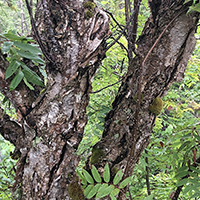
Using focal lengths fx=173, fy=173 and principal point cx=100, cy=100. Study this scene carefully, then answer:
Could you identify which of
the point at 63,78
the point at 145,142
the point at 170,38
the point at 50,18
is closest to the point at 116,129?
the point at 145,142

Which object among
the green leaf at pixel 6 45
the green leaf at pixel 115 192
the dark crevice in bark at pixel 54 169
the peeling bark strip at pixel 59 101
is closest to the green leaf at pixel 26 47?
the green leaf at pixel 6 45

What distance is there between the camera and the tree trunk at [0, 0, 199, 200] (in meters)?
0.96

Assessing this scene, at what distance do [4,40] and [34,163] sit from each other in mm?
656

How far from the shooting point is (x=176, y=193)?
3.85 feet

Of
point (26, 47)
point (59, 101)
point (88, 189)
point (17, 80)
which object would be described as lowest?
point (88, 189)

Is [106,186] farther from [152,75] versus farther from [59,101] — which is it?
[152,75]

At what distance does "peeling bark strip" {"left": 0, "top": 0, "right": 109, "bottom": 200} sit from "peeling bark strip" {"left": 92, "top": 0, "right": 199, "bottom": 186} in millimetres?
229

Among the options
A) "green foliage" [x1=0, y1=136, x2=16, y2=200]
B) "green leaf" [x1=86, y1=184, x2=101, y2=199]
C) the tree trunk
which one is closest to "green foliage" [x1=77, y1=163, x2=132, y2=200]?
"green leaf" [x1=86, y1=184, x2=101, y2=199]

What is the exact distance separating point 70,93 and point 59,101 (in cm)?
8

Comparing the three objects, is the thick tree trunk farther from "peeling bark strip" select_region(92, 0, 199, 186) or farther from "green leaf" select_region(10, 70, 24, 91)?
"green leaf" select_region(10, 70, 24, 91)

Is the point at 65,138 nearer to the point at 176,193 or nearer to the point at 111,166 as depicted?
the point at 111,166

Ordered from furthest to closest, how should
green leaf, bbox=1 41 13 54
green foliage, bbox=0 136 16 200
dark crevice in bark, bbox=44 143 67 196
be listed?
green foliage, bbox=0 136 16 200 < dark crevice in bark, bbox=44 143 67 196 < green leaf, bbox=1 41 13 54

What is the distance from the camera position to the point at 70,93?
98 centimetres

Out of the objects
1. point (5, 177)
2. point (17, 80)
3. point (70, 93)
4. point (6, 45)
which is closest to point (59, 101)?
point (70, 93)
